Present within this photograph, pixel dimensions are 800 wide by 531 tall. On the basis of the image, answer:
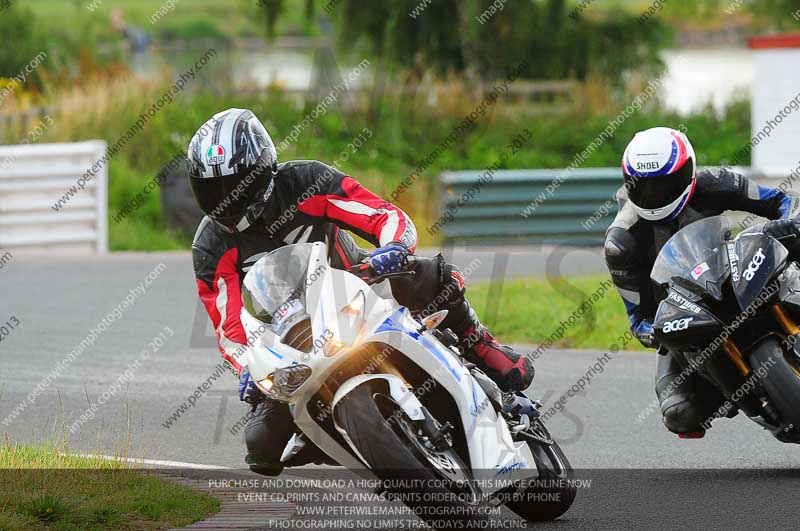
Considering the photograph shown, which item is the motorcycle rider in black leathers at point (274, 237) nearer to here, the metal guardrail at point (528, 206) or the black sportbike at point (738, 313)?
the black sportbike at point (738, 313)

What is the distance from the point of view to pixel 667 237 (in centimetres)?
744

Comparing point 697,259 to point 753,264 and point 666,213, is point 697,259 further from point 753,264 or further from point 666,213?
point 666,213

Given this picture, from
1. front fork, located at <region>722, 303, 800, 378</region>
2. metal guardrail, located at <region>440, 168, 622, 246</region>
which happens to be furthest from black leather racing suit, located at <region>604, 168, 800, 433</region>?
metal guardrail, located at <region>440, 168, 622, 246</region>

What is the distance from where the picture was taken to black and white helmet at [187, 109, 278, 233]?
609 centimetres

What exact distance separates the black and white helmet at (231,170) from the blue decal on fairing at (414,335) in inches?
38.0

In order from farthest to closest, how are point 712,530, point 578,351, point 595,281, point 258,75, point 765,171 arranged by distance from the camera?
point 258,75, point 765,171, point 595,281, point 578,351, point 712,530

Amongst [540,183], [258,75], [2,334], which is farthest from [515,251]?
[258,75]

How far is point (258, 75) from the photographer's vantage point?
27.5 m

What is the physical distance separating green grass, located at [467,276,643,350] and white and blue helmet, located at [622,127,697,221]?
4.60m

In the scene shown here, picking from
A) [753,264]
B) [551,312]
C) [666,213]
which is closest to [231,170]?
[666,213]

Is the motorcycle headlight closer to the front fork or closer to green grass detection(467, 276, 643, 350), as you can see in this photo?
the front fork

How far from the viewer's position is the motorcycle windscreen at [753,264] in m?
6.62

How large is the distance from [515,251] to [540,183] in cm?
118

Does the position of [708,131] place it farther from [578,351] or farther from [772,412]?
[772,412]
